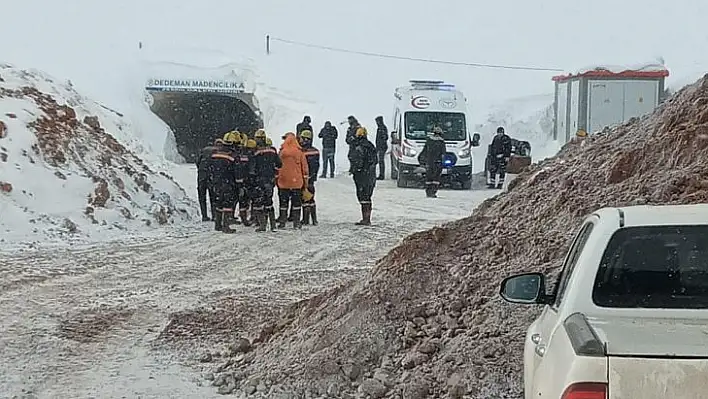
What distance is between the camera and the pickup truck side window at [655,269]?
4.04 m

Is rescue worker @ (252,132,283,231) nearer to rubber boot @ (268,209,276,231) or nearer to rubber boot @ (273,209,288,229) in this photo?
rubber boot @ (268,209,276,231)

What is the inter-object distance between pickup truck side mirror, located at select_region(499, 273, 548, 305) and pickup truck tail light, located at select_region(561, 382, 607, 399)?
1.55 m

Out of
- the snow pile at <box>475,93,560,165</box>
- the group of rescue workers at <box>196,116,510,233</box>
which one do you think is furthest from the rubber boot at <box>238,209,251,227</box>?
the snow pile at <box>475,93,560,165</box>

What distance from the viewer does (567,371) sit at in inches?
128

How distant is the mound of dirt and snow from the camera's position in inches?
259

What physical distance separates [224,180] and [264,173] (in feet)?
2.47

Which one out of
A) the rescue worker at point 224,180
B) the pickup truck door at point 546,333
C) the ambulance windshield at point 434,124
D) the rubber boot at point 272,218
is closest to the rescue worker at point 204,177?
the rescue worker at point 224,180

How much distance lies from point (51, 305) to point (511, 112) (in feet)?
94.3

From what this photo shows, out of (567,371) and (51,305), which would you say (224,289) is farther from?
(567,371)

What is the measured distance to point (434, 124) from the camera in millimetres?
27062

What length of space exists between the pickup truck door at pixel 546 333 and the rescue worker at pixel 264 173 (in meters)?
11.6

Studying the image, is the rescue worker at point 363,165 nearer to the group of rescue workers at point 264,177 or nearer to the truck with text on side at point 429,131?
the group of rescue workers at point 264,177

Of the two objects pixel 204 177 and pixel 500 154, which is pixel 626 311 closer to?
pixel 204 177

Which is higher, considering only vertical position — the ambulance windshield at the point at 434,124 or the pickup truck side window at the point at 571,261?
the ambulance windshield at the point at 434,124
